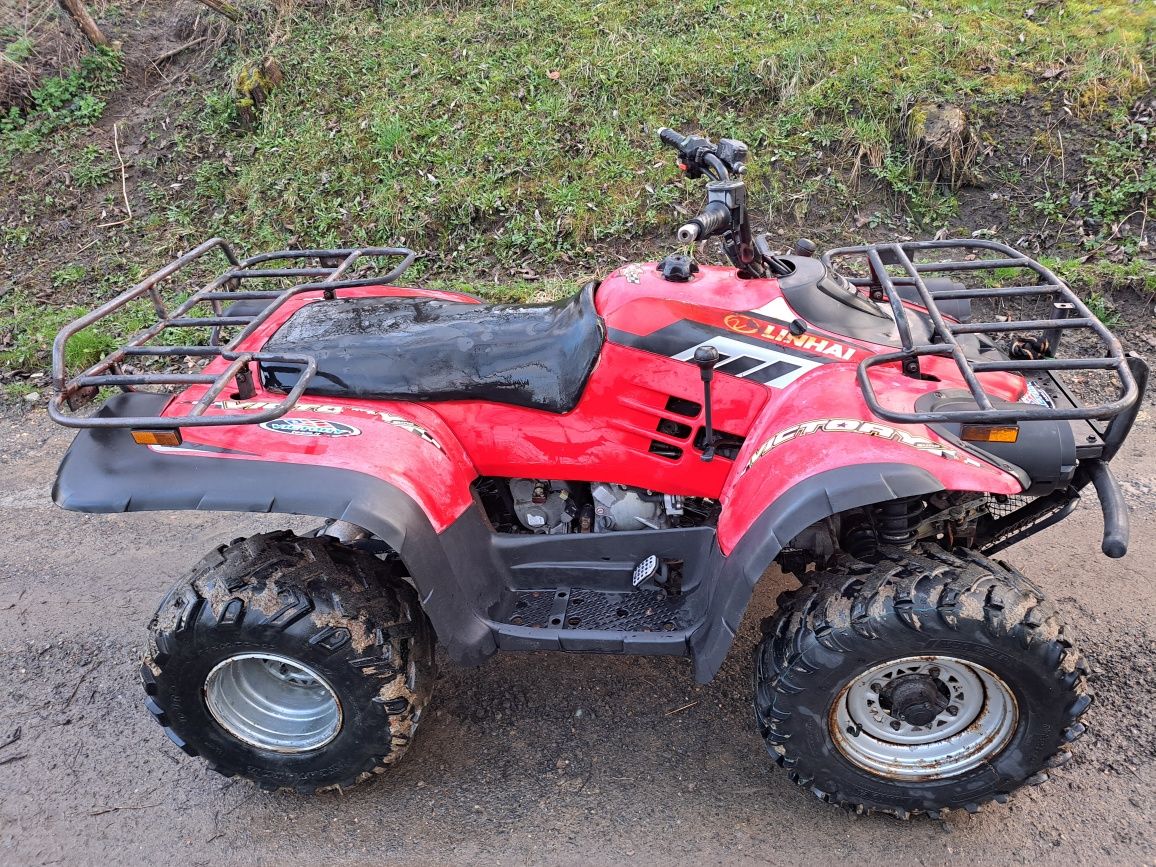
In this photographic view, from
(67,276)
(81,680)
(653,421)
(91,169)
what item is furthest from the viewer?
(91,169)

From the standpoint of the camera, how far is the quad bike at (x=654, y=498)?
266 centimetres

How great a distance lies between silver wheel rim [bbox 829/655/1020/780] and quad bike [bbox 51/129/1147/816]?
1 centimetres

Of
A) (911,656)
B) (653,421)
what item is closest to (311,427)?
(653,421)

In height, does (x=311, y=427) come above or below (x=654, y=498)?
above

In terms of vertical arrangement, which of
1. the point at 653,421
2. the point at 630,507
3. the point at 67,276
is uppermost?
the point at 653,421

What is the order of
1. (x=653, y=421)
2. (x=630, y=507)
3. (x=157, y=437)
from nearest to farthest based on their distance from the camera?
1. (x=157, y=437)
2. (x=653, y=421)
3. (x=630, y=507)

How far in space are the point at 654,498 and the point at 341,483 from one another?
117 cm

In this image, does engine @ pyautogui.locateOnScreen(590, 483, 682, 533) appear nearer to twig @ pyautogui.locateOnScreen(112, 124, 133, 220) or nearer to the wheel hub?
the wheel hub

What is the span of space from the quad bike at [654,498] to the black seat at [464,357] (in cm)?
1

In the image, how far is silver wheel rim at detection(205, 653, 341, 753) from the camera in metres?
3.10

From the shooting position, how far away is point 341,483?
2.78m

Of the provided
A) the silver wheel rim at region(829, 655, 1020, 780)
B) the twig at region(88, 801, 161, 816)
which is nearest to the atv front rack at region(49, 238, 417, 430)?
the twig at region(88, 801, 161, 816)

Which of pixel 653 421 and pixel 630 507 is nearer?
pixel 653 421

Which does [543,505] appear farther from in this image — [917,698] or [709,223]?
[917,698]
